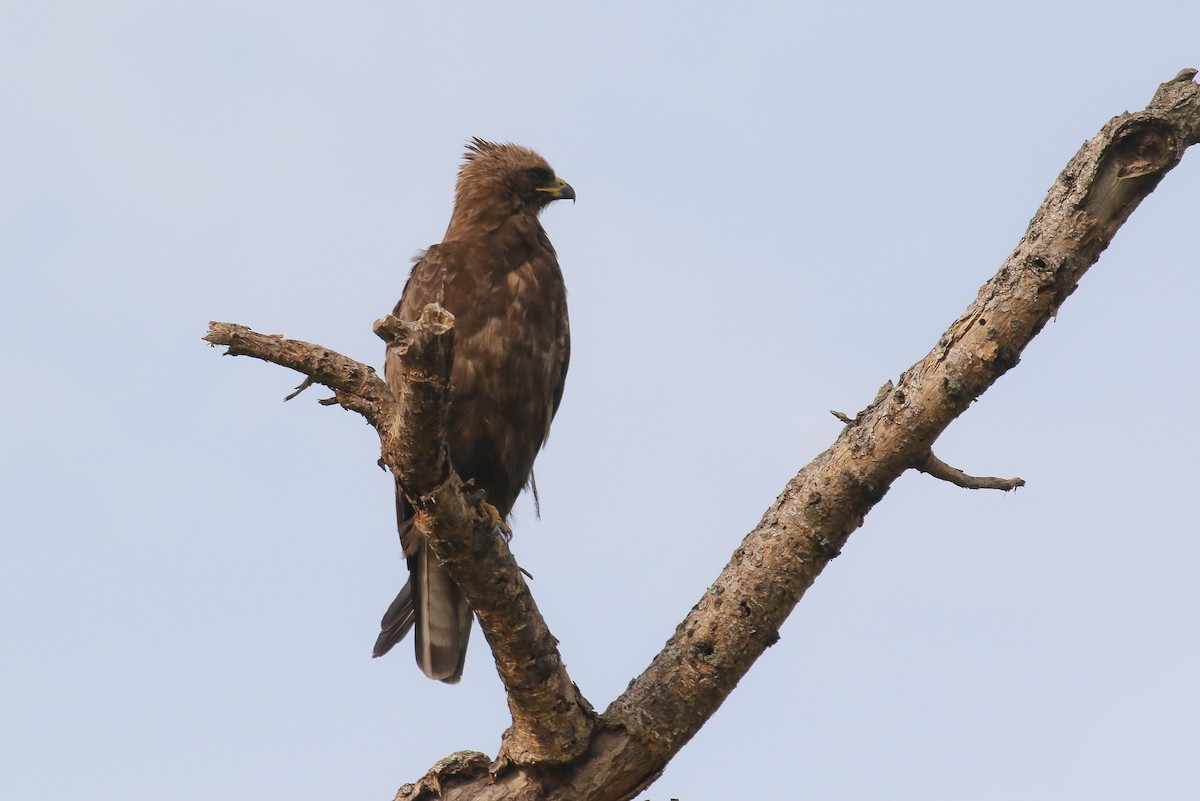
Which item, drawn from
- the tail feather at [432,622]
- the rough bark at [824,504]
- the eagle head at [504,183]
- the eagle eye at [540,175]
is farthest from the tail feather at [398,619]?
the eagle eye at [540,175]

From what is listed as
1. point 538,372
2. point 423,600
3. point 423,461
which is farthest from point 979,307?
point 423,600

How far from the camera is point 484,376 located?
222 inches

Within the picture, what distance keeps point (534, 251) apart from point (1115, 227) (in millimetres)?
2740

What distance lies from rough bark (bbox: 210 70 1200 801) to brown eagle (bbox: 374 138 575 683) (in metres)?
1.16

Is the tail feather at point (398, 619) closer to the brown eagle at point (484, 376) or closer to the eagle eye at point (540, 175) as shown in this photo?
the brown eagle at point (484, 376)

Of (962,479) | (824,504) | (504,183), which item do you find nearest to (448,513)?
(824,504)

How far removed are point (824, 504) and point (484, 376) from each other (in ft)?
5.83

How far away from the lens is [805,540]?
4449 millimetres

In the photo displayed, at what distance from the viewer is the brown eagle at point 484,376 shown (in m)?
5.59

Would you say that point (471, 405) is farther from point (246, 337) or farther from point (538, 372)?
point (246, 337)

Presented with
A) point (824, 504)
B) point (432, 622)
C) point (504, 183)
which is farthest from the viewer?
point (504, 183)

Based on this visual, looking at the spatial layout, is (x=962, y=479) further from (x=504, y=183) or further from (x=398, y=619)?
(x=504, y=183)

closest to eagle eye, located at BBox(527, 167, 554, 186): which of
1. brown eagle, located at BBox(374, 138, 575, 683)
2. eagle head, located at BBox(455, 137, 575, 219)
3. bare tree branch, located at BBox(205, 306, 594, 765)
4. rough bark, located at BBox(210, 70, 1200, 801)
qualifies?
eagle head, located at BBox(455, 137, 575, 219)

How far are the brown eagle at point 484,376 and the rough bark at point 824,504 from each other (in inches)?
45.8
